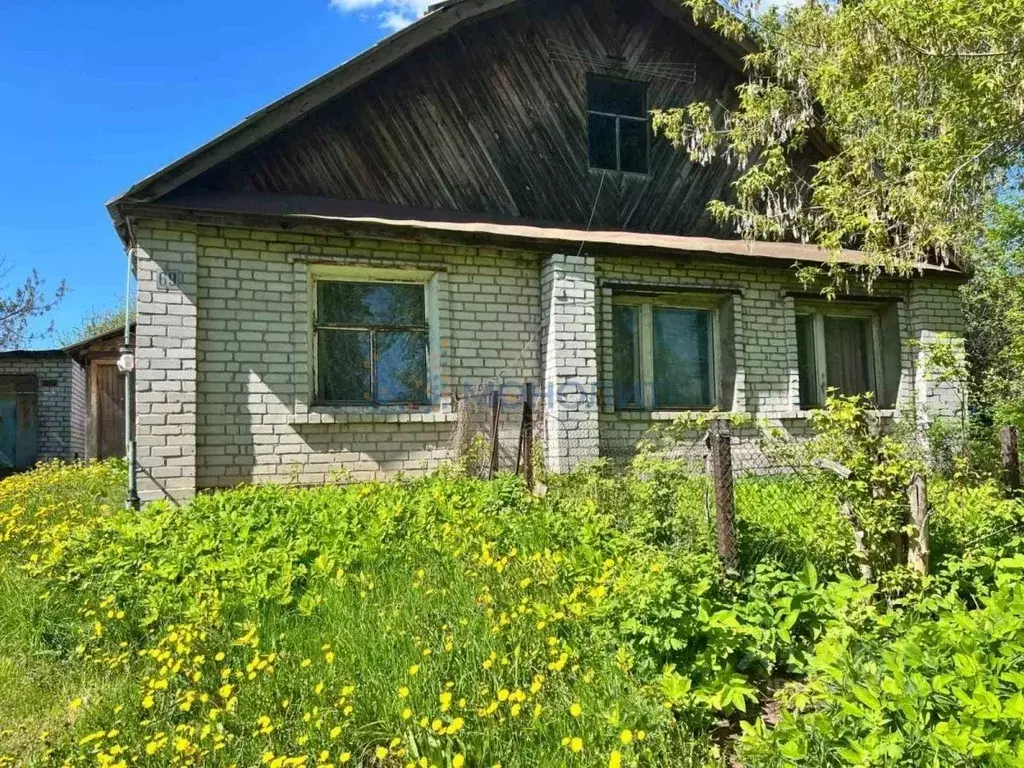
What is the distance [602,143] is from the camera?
954cm

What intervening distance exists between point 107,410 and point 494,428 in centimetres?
1180

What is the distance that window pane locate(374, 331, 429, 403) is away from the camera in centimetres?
A: 799

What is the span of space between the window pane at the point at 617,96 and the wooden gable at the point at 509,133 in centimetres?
13

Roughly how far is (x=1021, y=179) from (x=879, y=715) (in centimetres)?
965

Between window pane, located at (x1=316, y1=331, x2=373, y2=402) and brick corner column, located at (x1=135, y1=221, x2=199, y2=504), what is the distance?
1320 mm

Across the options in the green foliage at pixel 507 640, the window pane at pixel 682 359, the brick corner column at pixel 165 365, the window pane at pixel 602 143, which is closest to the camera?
the green foliage at pixel 507 640

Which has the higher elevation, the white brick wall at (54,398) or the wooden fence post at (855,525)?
the white brick wall at (54,398)

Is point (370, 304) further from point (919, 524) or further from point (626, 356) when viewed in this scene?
point (919, 524)

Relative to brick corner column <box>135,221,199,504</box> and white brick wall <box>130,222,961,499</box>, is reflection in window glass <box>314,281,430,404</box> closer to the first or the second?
white brick wall <box>130,222,961,499</box>

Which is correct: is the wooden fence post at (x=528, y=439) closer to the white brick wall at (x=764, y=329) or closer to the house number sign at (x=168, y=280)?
the white brick wall at (x=764, y=329)

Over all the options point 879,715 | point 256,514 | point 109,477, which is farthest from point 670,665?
point 109,477

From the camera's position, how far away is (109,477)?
9.78 m

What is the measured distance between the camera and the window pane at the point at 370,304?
25.7 ft

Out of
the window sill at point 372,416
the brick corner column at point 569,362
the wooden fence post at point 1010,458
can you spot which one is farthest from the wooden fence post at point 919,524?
the window sill at point 372,416
